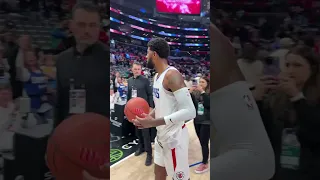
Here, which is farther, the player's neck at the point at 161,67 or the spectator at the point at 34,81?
the player's neck at the point at 161,67

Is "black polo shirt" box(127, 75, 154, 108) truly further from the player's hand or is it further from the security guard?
the security guard

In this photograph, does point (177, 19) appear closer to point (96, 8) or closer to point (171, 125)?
point (171, 125)

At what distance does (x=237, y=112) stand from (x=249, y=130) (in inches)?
4.7

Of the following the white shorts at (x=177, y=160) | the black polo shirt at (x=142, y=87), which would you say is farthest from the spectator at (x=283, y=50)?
the black polo shirt at (x=142, y=87)

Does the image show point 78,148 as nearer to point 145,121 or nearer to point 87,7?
point 87,7

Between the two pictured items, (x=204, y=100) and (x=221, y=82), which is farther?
(x=204, y=100)

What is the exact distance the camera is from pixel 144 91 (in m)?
4.39

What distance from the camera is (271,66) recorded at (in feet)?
5.54

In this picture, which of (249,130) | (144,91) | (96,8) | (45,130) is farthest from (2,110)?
(144,91)

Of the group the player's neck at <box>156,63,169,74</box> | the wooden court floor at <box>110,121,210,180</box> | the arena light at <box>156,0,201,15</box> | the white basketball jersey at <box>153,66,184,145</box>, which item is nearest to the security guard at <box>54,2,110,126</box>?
the white basketball jersey at <box>153,66,184,145</box>

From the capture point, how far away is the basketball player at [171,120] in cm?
270

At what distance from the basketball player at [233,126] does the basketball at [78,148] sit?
0.66m

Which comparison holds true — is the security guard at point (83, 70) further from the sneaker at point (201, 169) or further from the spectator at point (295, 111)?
the sneaker at point (201, 169)

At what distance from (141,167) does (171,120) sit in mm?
1767
